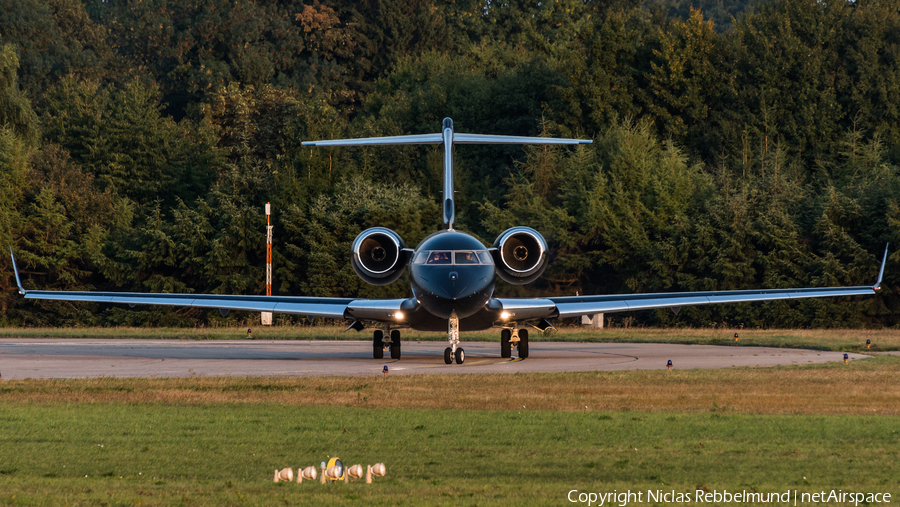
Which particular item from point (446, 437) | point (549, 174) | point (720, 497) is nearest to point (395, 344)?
point (446, 437)

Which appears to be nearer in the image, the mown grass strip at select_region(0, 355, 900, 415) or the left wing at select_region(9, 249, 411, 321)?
the mown grass strip at select_region(0, 355, 900, 415)

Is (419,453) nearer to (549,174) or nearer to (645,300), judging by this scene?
(645,300)

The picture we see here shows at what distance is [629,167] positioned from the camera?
4397 centimetres

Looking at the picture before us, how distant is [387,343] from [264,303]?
9.65 feet

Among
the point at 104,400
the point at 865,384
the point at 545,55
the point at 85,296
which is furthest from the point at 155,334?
the point at 545,55

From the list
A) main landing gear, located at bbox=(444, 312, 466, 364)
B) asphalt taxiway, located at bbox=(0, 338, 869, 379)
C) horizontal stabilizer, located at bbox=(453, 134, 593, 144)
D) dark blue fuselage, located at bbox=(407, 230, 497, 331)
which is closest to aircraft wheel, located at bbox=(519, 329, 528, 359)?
asphalt taxiway, located at bbox=(0, 338, 869, 379)

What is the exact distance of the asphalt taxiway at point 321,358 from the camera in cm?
1881

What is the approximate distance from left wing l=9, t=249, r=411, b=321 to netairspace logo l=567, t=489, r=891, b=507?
13356mm

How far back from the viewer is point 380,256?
2111cm

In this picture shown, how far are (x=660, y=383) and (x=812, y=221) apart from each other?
27.1m

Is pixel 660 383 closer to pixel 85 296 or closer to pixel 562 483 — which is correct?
pixel 562 483

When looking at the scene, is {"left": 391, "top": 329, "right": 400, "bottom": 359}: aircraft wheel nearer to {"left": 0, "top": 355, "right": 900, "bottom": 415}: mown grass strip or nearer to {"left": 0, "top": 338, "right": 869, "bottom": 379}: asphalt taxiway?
{"left": 0, "top": 338, "right": 869, "bottom": 379}: asphalt taxiway

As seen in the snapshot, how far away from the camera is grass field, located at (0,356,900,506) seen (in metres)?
7.69

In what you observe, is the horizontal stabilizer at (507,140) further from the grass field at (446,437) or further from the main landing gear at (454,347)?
the grass field at (446,437)
